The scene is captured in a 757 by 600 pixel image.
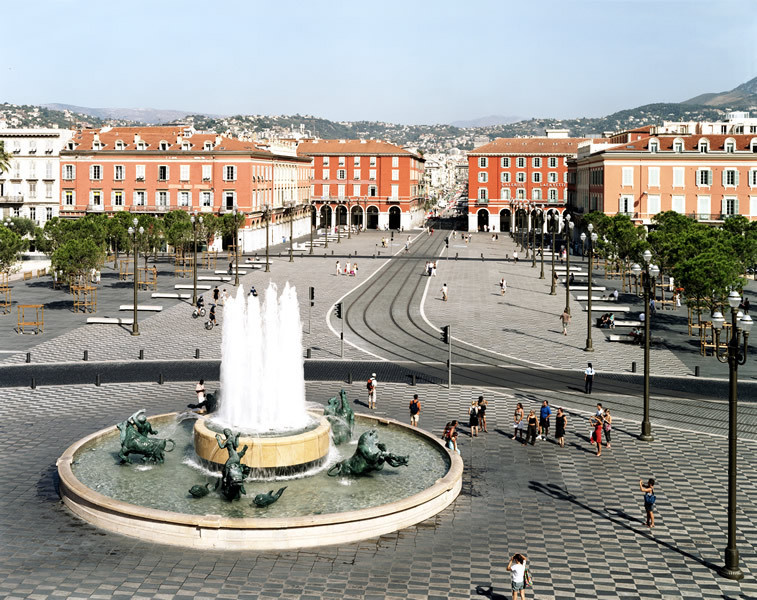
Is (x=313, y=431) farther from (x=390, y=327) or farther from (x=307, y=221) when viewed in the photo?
(x=307, y=221)

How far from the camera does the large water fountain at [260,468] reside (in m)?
18.7

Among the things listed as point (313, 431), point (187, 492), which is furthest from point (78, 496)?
point (313, 431)

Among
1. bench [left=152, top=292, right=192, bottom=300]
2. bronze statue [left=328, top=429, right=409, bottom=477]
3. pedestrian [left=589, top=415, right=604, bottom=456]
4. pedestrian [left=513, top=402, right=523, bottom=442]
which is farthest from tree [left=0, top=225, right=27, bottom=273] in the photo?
pedestrian [left=589, top=415, right=604, bottom=456]

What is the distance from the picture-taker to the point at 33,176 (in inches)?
3954

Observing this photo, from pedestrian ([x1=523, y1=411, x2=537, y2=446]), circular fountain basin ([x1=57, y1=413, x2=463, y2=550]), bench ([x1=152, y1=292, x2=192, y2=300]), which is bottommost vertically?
circular fountain basin ([x1=57, y1=413, x2=463, y2=550])

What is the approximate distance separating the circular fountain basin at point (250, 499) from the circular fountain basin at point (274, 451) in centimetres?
33

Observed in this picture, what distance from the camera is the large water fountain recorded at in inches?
736

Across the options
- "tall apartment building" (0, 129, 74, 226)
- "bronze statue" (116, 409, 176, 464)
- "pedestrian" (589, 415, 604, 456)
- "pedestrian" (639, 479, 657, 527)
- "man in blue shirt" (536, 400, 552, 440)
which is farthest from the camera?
"tall apartment building" (0, 129, 74, 226)

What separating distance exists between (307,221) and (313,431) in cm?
11441

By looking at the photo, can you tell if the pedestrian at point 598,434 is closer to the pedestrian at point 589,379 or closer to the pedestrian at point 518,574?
the pedestrian at point 589,379

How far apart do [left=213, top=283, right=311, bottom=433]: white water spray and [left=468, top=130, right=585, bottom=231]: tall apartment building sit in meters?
109

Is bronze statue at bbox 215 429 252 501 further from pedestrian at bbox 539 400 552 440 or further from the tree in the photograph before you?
the tree

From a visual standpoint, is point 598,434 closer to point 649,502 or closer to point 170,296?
point 649,502

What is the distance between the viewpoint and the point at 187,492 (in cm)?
2127
